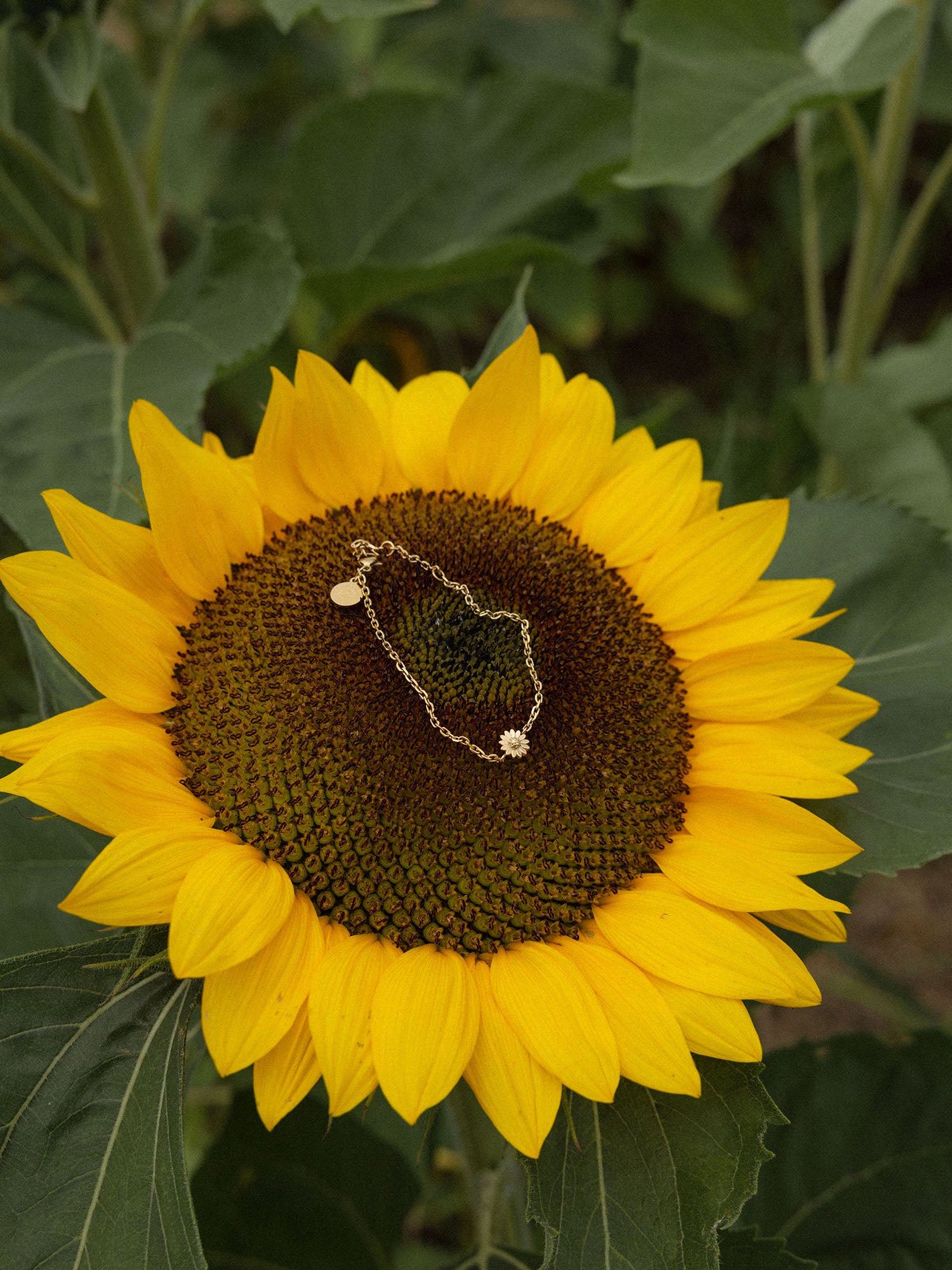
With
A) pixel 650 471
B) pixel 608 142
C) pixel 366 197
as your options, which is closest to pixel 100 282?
pixel 366 197

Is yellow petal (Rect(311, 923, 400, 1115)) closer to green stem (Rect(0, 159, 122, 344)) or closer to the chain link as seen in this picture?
the chain link

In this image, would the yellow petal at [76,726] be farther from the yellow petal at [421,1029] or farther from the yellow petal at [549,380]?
the yellow petal at [549,380]

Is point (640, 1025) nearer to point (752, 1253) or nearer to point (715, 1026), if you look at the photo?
point (715, 1026)

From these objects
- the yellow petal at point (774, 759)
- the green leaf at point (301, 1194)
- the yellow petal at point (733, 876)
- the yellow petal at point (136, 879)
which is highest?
the yellow petal at point (774, 759)

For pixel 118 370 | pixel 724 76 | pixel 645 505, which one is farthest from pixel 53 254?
pixel 645 505

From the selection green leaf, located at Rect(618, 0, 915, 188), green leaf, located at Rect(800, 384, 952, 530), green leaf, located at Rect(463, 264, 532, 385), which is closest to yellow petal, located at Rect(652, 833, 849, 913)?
green leaf, located at Rect(463, 264, 532, 385)

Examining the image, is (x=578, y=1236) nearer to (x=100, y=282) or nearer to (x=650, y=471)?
(x=650, y=471)

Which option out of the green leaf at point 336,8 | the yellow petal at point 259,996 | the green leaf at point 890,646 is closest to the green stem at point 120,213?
the green leaf at point 336,8
